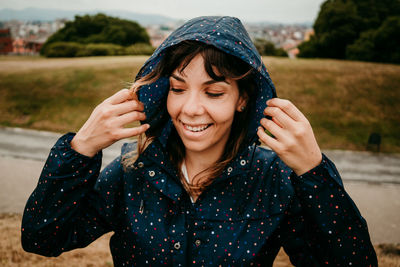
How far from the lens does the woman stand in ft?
5.16

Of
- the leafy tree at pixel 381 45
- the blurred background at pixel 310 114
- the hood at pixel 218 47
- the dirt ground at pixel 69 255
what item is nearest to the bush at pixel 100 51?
the blurred background at pixel 310 114

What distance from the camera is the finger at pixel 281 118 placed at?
59.2 inches

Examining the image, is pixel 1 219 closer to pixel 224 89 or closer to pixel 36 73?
pixel 224 89

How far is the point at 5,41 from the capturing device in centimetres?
6594

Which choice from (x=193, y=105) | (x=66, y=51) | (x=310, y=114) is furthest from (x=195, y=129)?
(x=66, y=51)

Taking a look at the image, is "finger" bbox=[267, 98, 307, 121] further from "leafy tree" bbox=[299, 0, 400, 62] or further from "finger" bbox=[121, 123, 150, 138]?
"leafy tree" bbox=[299, 0, 400, 62]

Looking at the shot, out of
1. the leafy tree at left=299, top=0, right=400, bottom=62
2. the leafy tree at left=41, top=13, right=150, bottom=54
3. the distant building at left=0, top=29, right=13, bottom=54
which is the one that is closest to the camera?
the leafy tree at left=299, top=0, right=400, bottom=62

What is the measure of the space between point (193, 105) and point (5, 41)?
83182 mm

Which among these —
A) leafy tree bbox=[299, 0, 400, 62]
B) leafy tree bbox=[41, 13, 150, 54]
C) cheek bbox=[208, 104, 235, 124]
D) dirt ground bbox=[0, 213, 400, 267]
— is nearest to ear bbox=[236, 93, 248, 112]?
cheek bbox=[208, 104, 235, 124]

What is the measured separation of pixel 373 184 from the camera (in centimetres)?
923

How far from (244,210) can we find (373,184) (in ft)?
30.9

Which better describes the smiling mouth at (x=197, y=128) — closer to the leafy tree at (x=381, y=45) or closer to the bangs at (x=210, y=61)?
the bangs at (x=210, y=61)

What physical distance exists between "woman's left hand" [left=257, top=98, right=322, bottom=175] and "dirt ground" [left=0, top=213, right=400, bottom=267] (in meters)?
3.93

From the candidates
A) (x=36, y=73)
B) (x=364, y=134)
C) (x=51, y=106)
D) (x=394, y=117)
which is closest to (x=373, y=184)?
(x=364, y=134)
